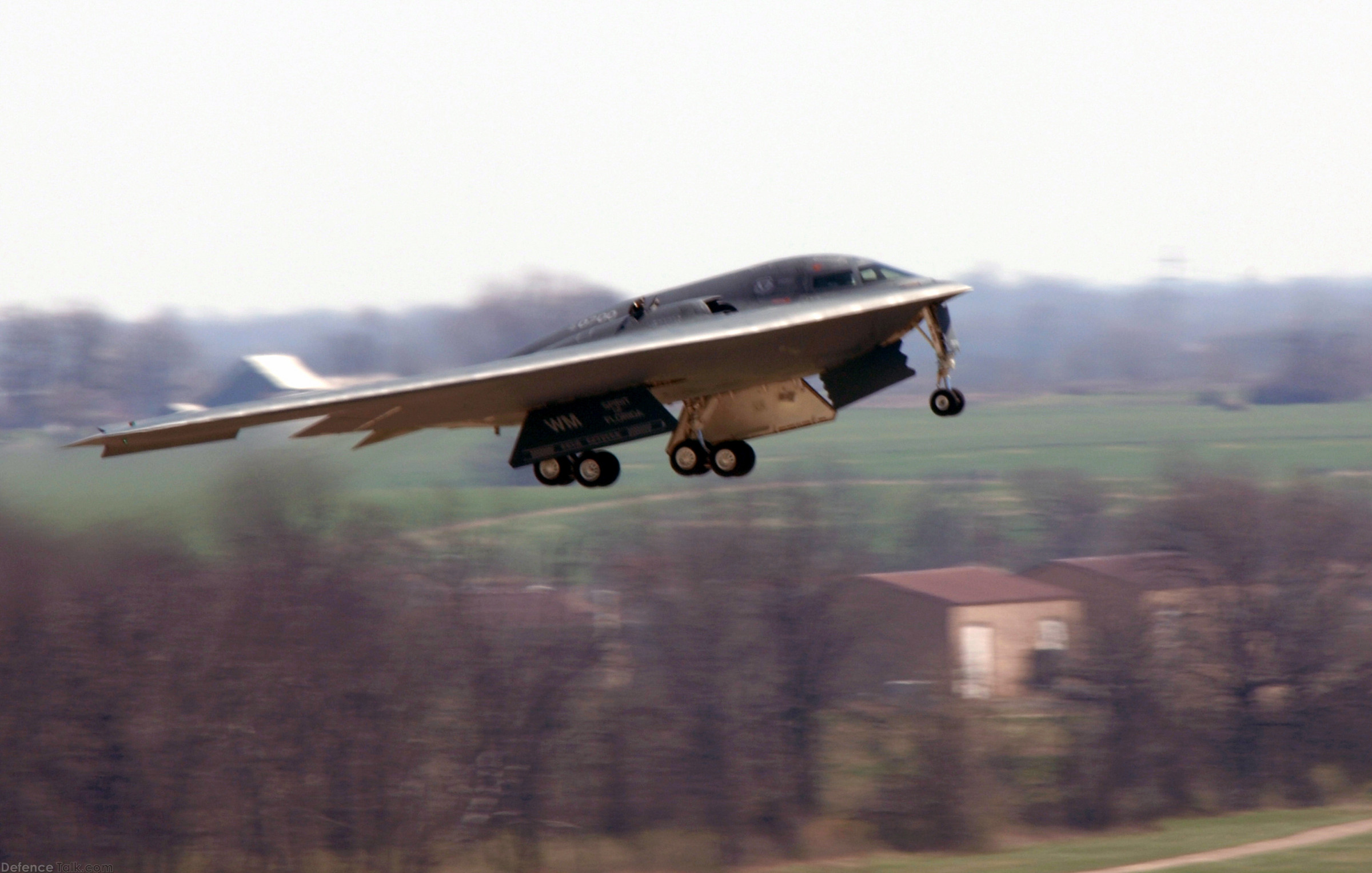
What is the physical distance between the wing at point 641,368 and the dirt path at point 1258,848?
114ft

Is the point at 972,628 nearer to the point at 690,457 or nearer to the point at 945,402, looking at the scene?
the point at 690,457

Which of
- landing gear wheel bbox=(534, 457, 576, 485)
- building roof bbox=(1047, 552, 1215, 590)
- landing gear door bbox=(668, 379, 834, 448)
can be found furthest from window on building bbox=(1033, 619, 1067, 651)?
landing gear wheel bbox=(534, 457, 576, 485)

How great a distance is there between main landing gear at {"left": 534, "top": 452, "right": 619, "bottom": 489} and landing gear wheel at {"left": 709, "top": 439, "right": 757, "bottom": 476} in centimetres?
143

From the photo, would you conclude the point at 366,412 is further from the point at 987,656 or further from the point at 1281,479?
the point at 1281,479

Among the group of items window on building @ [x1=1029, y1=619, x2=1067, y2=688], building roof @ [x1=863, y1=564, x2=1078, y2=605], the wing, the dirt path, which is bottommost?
the dirt path

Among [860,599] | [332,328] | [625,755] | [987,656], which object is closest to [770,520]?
[860,599]

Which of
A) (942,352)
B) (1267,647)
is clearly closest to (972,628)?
(1267,647)

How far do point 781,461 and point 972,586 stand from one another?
19.9 metres

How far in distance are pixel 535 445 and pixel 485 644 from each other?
34997mm

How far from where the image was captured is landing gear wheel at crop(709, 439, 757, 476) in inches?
883

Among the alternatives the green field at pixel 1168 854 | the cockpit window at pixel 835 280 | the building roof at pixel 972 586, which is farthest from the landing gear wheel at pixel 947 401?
the building roof at pixel 972 586

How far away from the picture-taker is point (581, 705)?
57.7 m

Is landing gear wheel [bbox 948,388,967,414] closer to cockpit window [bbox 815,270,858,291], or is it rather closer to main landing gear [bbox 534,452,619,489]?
cockpit window [bbox 815,270,858,291]

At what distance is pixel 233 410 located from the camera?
68.0 feet
